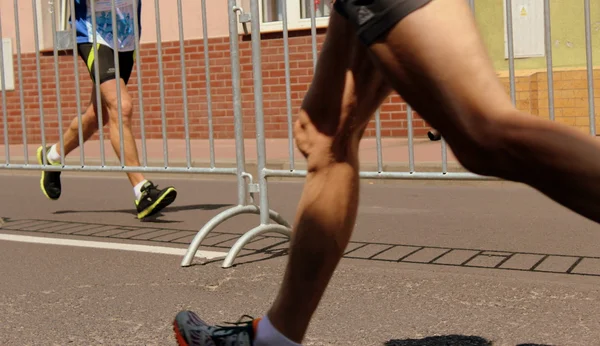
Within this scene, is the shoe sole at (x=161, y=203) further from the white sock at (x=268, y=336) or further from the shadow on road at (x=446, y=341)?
the white sock at (x=268, y=336)

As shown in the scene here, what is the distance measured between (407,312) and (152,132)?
11.3 m

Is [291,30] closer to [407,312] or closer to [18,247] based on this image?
[18,247]

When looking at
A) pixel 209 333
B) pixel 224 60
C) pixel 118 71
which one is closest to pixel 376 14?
pixel 209 333

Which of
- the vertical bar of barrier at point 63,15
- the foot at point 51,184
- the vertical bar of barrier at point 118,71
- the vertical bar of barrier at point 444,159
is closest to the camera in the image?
the vertical bar of barrier at point 444,159

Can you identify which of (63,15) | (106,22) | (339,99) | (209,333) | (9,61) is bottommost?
(209,333)

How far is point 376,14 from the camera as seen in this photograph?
253 cm

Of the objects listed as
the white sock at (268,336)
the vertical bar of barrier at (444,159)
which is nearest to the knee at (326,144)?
the white sock at (268,336)

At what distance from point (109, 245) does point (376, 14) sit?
151 inches

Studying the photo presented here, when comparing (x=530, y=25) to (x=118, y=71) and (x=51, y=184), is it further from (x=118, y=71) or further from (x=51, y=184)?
(x=118, y=71)

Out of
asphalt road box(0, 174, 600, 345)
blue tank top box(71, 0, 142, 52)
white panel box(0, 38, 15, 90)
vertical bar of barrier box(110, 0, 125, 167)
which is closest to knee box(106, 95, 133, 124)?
vertical bar of barrier box(110, 0, 125, 167)

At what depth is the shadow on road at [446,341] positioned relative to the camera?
362 centimetres

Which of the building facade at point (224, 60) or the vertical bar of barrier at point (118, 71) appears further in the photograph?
the building facade at point (224, 60)

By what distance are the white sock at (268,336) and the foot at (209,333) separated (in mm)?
36

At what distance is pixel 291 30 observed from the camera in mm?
13047
